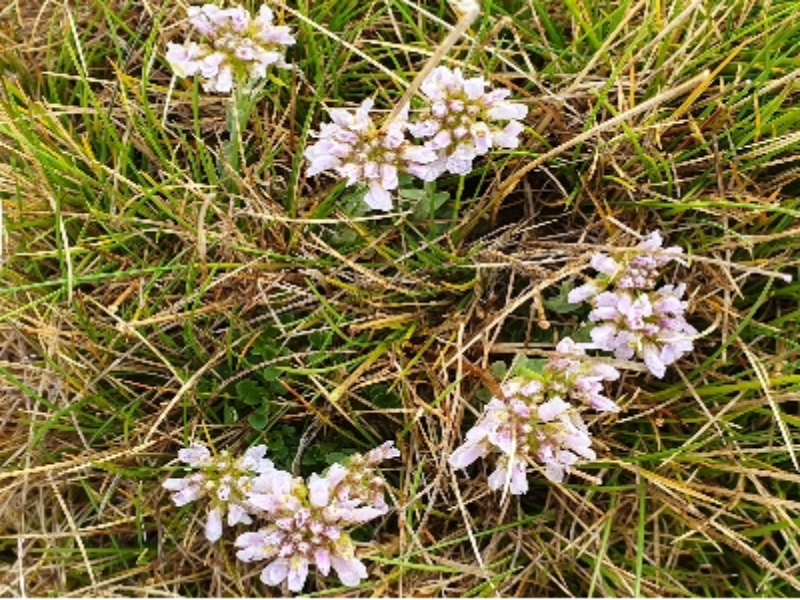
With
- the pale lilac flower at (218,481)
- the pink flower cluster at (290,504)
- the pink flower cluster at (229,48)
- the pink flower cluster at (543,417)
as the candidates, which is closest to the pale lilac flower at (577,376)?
the pink flower cluster at (543,417)

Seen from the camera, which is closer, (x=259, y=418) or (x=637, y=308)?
(x=637, y=308)

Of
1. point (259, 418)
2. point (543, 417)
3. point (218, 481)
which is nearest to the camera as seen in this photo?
point (543, 417)

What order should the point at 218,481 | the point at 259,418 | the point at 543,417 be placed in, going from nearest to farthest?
the point at 543,417
the point at 218,481
the point at 259,418

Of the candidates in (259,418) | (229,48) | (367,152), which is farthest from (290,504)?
(229,48)

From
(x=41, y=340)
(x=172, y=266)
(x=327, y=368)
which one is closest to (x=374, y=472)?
(x=327, y=368)

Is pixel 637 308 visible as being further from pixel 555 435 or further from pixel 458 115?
pixel 458 115

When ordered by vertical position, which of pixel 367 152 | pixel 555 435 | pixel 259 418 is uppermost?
pixel 367 152

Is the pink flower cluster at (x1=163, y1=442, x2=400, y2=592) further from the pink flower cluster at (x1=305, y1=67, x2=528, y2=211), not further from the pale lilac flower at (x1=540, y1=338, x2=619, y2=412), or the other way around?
the pink flower cluster at (x1=305, y1=67, x2=528, y2=211)

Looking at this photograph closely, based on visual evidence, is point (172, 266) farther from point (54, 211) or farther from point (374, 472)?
point (374, 472)
